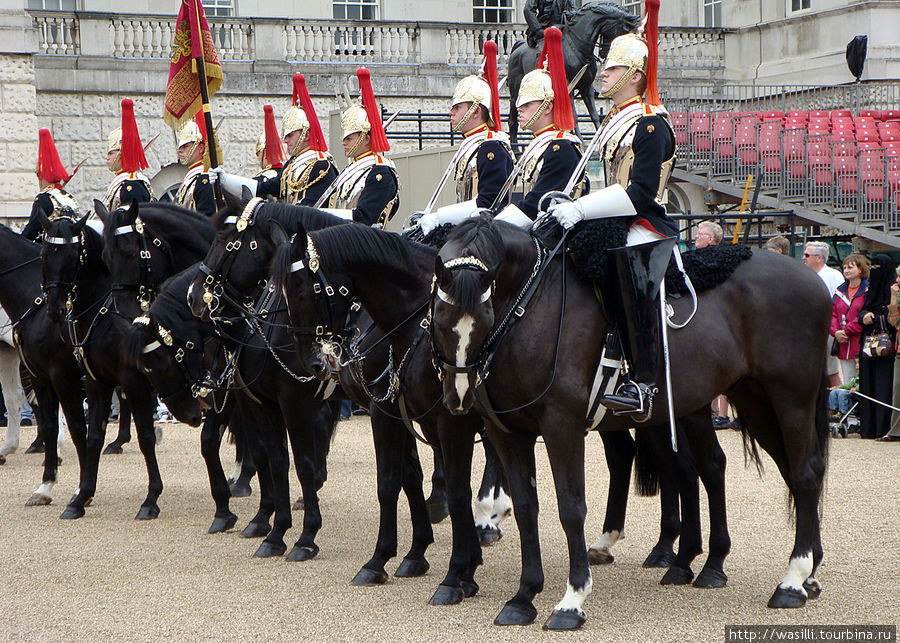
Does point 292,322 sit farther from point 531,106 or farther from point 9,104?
point 9,104

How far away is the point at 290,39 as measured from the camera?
19844 millimetres

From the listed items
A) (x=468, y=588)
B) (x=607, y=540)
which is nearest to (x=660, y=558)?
(x=607, y=540)

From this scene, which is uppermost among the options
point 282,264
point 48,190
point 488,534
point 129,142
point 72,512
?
point 129,142

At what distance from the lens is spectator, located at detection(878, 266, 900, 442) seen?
10.1 m

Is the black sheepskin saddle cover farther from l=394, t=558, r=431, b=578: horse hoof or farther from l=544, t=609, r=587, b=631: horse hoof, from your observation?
l=394, t=558, r=431, b=578: horse hoof

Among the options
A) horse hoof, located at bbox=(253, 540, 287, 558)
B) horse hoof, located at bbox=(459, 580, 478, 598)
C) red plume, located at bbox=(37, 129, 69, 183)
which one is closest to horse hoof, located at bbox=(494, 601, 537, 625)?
horse hoof, located at bbox=(459, 580, 478, 598)

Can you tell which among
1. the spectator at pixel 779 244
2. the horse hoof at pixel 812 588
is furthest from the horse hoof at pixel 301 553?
the spectator at pixel 779 244

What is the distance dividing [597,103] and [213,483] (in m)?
14.8

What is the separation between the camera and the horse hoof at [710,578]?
533 cm

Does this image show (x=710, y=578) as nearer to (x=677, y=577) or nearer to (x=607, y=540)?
(x=677, y=577)

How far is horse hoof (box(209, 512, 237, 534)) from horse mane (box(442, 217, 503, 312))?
10.3 ft

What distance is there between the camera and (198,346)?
715 cm

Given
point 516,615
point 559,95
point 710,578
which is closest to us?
point 516,615

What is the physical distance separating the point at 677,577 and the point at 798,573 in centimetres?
65
